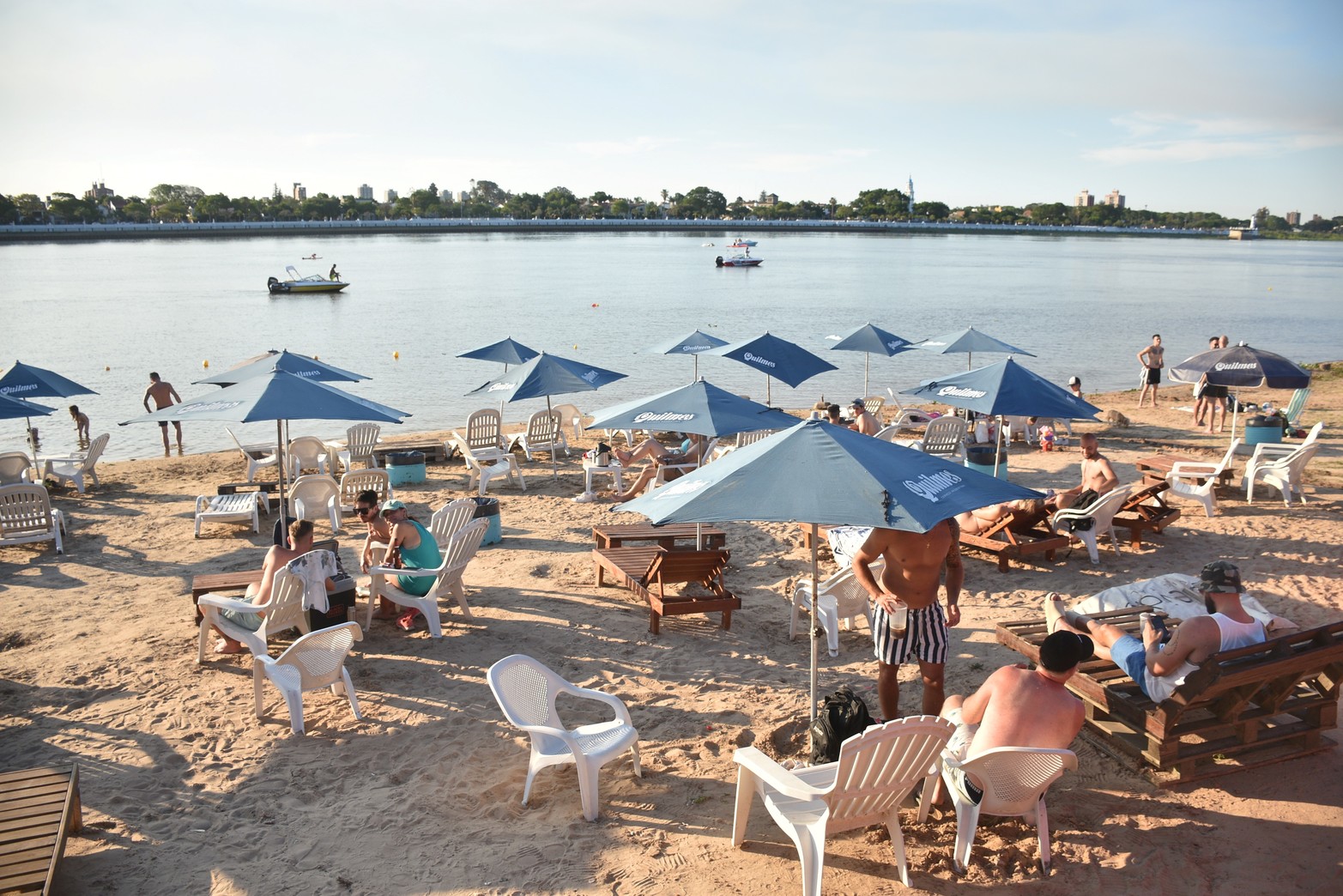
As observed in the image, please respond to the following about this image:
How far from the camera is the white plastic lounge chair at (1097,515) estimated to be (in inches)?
344

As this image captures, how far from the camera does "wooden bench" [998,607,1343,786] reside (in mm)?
4801

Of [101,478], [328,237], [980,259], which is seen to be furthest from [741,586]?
[328,237]

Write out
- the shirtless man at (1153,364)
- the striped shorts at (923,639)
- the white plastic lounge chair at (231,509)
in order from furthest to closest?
the shirtless man at (1153,364), the white plastic lounge chair at (231,509), the striped shorts at (923,639)

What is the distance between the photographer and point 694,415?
8.84m

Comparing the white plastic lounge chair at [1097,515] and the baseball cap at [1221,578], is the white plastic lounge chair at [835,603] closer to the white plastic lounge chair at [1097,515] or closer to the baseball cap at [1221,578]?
the baseball cap at [1221,578]

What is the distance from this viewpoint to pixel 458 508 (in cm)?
878

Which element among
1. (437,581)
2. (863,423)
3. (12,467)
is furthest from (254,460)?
(863,423)

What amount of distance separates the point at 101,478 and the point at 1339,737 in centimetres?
1536

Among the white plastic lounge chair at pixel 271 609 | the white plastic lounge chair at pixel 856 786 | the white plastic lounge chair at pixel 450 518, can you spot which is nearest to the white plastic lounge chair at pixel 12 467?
the white plastic lounge chair at pixel 450 518

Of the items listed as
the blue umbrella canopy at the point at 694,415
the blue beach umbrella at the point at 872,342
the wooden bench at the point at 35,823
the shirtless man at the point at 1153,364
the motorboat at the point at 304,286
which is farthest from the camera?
the motorboat at the point at 304,286

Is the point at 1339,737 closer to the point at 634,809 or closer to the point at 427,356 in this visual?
the point at 634,809

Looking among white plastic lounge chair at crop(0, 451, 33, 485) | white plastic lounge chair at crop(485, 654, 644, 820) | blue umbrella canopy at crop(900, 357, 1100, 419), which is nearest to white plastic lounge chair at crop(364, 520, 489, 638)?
white plastic lounge chair at crop(485, 654, 644, 820)

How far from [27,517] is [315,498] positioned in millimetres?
2955

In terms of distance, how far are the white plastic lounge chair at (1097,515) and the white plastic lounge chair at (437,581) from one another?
5515 millimetres
